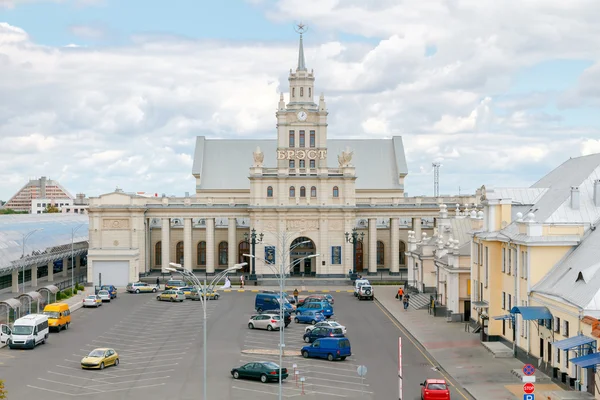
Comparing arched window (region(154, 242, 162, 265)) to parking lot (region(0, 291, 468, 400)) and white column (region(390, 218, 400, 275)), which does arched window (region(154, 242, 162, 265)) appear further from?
parking lot (region(0, 291, 468, 400))

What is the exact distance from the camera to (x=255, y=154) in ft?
366

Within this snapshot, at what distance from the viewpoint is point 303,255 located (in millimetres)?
117938

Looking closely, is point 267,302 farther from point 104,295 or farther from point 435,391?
point 435,391

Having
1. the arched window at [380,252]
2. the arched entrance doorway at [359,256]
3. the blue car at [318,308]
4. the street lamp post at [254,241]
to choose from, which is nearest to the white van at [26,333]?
the blue car at [318,308]

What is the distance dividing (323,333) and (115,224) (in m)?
58.5

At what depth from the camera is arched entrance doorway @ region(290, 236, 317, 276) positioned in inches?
4592

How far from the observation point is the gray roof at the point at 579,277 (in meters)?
43.5

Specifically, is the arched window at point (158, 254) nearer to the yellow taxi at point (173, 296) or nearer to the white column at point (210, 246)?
the white column at point (210, 246)

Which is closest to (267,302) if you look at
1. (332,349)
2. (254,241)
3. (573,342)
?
(332,349)

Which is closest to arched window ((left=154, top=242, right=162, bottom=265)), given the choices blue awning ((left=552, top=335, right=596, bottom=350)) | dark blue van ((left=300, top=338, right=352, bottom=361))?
Result: dark blue van ((left=300, top=338, right=352, bottom=361))

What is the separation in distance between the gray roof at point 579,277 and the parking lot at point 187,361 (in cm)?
863

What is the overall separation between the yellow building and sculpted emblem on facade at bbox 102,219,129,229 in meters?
59.2

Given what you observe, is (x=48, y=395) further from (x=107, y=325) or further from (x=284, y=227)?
(x=284, y=227)

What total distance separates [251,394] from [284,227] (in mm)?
68208
